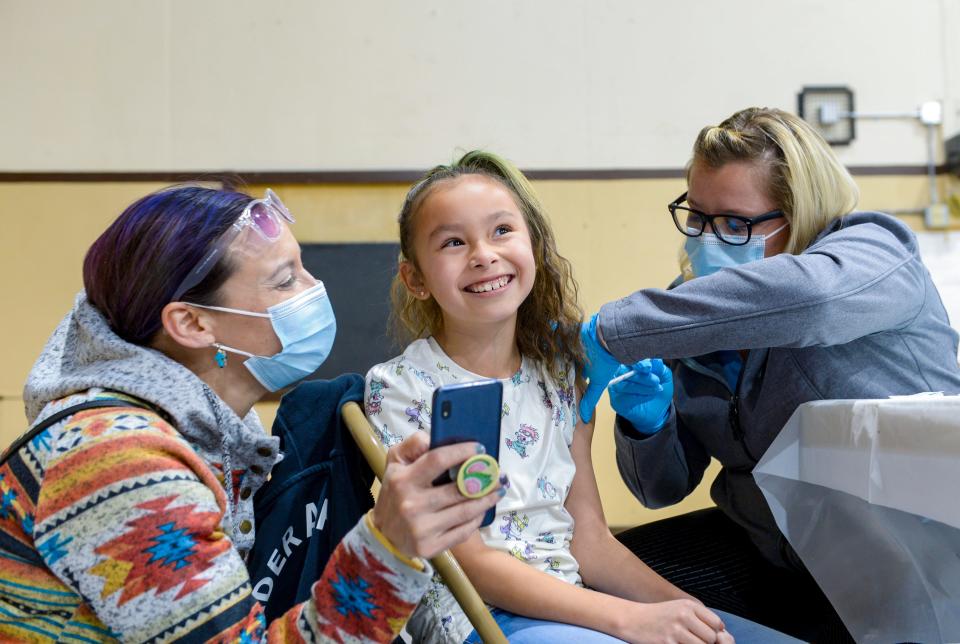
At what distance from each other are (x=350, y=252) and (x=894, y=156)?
2239 millimetres

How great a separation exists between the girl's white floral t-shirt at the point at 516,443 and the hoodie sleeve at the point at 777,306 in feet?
0.55

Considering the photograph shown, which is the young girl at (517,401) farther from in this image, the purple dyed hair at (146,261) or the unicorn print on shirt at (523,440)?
the purple dyed hair at (146,261)

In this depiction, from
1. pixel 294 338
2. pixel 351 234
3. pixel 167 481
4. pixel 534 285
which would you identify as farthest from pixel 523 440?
pixel 351 234

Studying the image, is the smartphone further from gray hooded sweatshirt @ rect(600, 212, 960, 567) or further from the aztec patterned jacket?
gray hooded sweatshirt @ rect(600, 212, 960, 567)

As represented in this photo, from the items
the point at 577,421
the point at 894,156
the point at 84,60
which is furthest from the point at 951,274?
the point at 84,60

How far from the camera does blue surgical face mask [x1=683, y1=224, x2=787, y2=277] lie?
4.81 ft

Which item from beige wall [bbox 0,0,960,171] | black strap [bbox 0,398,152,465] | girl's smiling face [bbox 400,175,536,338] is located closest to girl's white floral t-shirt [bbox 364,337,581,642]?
girl's smiling face [bbox 400,175,536,338]

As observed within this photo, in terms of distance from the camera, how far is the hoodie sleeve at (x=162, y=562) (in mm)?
817

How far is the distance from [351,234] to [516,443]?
2.14 m

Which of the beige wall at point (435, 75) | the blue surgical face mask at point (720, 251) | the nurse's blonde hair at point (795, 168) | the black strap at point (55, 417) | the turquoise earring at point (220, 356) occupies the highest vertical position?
the beige wall at point (435, 75)

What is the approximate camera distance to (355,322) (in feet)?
10.7

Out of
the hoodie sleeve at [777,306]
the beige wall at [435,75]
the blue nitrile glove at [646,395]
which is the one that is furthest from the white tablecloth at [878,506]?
the beige wall at [435,75]

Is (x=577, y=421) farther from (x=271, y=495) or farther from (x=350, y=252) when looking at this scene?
(x=350, y=252)

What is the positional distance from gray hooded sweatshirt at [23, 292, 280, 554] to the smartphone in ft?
1.18
